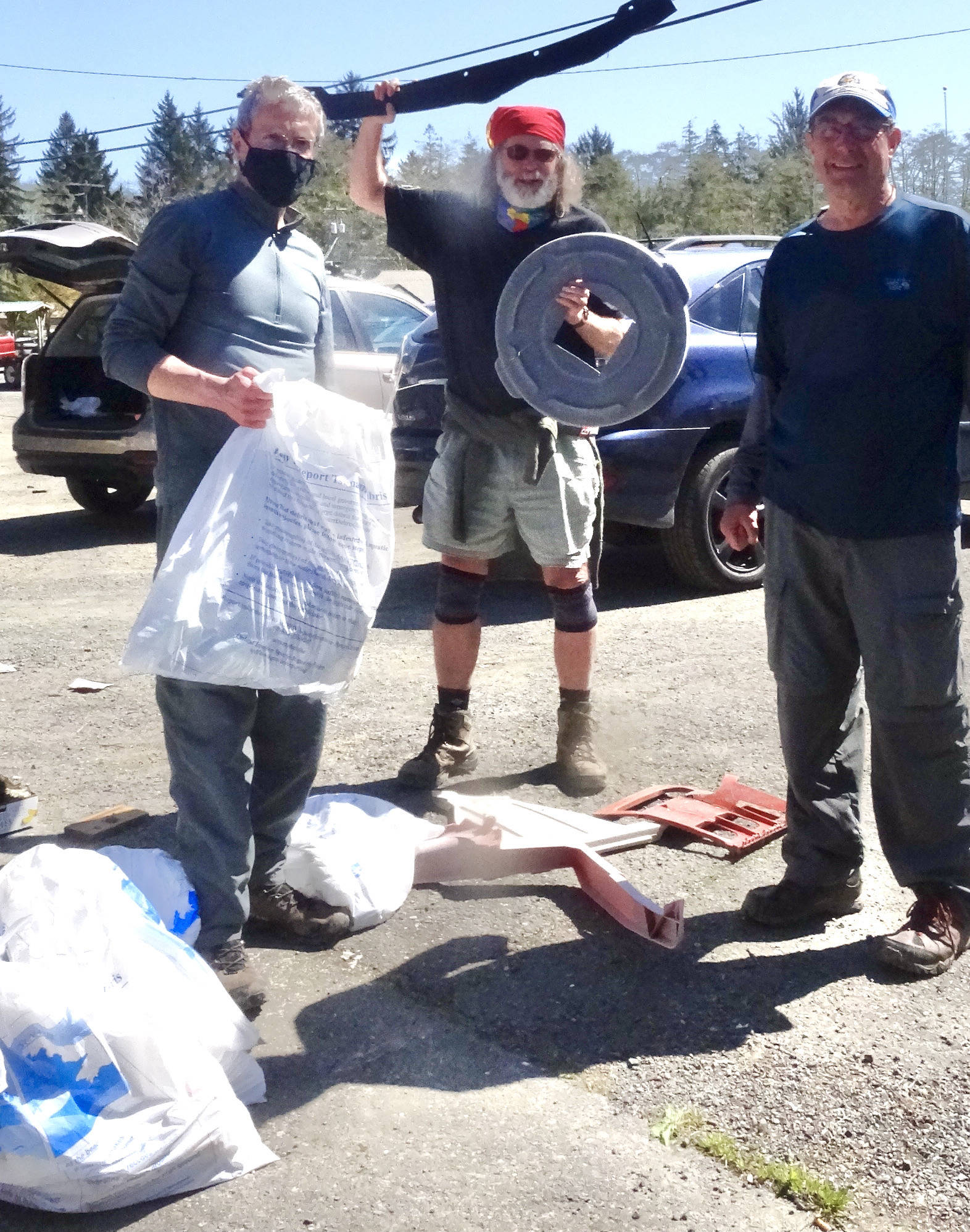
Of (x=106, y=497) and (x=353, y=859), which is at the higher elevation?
(x=106, y=497)

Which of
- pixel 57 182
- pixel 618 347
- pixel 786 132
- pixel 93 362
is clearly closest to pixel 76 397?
pixel 93 362

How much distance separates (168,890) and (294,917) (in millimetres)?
416

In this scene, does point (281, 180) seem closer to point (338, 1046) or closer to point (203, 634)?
point (203, 634)

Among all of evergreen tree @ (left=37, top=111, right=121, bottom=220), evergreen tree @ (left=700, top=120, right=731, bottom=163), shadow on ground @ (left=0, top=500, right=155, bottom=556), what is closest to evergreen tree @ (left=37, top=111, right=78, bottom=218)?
evergreen tree @ (left=37, top=111, right=121, bottom=220)

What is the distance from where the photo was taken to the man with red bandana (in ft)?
13.3

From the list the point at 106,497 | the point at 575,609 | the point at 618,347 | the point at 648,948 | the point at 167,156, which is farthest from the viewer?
the point at 167,156

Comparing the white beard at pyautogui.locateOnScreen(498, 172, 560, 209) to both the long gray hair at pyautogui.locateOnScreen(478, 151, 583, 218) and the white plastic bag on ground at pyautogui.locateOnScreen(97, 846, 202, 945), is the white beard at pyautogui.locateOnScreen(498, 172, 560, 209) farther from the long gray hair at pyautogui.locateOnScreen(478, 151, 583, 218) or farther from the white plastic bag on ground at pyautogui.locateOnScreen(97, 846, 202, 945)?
the white plastic bag on ground at pyautogui.locateOnScreen(97, 846, 202, 945)

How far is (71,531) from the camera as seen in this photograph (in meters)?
9.98

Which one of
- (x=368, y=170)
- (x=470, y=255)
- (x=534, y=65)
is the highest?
(x=534, y=65)

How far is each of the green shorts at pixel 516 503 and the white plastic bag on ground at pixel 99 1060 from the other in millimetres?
2054

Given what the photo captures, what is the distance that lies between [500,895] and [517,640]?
9.27 ft

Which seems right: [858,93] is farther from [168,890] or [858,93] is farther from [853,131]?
[168,890]

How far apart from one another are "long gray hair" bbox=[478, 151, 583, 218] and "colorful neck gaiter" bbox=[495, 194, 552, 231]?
0.03 m

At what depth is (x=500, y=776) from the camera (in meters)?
4.54
